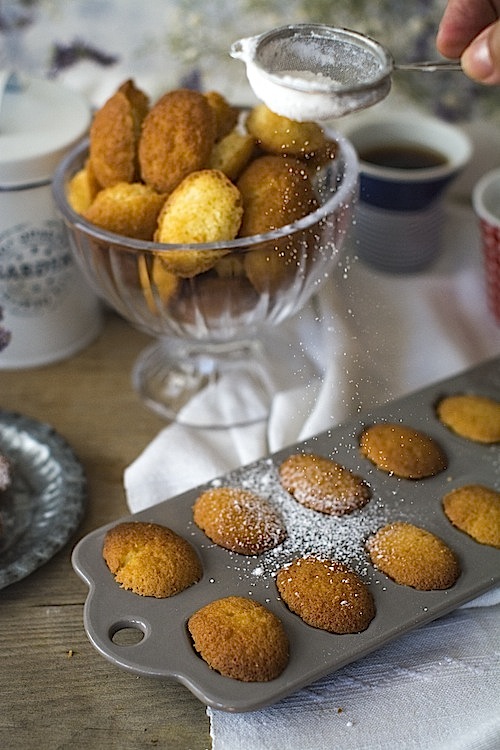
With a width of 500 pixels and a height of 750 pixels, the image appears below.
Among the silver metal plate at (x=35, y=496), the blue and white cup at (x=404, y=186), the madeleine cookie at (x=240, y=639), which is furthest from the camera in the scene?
the blue and white cup at (x=404, y=186)

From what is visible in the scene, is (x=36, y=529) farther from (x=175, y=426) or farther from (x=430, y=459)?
(x=430, y=459)

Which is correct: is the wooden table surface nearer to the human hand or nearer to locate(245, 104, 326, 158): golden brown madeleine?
locate(245, 104, 326, 158): golden brown madeleine

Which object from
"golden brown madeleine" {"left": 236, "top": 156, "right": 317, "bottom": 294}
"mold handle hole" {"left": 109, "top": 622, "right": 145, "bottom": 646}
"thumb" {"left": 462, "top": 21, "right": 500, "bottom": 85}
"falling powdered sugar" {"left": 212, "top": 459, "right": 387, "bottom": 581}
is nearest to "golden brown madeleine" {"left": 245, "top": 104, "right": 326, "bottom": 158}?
"golden brown madeleine" {"left": 236, "top": 156, "right": 317, "bottom": 294}

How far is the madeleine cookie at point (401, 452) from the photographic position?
2.11 ft

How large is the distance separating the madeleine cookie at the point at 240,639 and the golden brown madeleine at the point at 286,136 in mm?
313

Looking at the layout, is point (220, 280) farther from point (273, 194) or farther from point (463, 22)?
point (463, 22)

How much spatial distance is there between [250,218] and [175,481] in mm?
203

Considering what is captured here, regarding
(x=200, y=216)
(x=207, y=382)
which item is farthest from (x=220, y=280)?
(x=207, y=382)

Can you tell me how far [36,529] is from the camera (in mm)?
648

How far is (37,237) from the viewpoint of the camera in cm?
77

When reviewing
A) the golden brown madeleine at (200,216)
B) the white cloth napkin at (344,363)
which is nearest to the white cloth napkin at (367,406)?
the white cloth napkin at (344,363)

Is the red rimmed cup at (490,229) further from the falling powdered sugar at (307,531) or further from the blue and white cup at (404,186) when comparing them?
the falling powdered sugar at (307,531)

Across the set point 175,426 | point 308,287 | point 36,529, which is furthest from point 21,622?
point 308,287

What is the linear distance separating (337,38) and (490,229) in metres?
0.29
